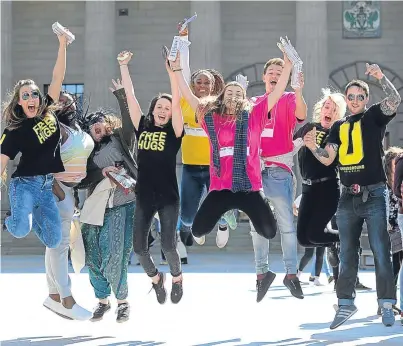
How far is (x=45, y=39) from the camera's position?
31328 mm

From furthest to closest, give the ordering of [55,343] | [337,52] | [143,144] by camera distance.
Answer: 1. [337,52]
2. [143,144]
3. [55,343]

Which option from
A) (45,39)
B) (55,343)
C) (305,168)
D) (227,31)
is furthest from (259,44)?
(55,343)

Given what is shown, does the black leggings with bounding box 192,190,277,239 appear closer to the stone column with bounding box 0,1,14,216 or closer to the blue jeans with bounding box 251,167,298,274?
the blue jeans with bounding box 251,167,298,274

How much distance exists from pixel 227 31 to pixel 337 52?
13.9 ft

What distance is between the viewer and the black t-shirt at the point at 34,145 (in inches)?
326

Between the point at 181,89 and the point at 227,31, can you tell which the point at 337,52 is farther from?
the point at 181,89

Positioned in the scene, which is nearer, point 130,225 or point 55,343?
point 55,343

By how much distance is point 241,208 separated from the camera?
8.38 m

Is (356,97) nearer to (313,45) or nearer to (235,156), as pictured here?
(235,156)

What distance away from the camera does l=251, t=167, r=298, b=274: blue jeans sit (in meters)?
9.05

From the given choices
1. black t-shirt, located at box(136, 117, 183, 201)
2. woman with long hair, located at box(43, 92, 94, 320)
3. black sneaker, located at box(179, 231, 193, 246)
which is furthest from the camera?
black sneaker, located at box(179, 231, 193, 246)

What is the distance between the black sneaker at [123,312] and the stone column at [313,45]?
18.9m

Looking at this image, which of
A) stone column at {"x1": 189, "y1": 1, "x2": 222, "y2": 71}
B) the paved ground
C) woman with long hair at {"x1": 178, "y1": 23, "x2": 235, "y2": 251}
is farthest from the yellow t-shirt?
stone column at {"x1": 189, "y1": 1, "x2": 222, "y2": 71}

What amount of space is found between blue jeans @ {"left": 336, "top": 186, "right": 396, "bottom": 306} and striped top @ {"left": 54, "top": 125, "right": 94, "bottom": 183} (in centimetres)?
288
